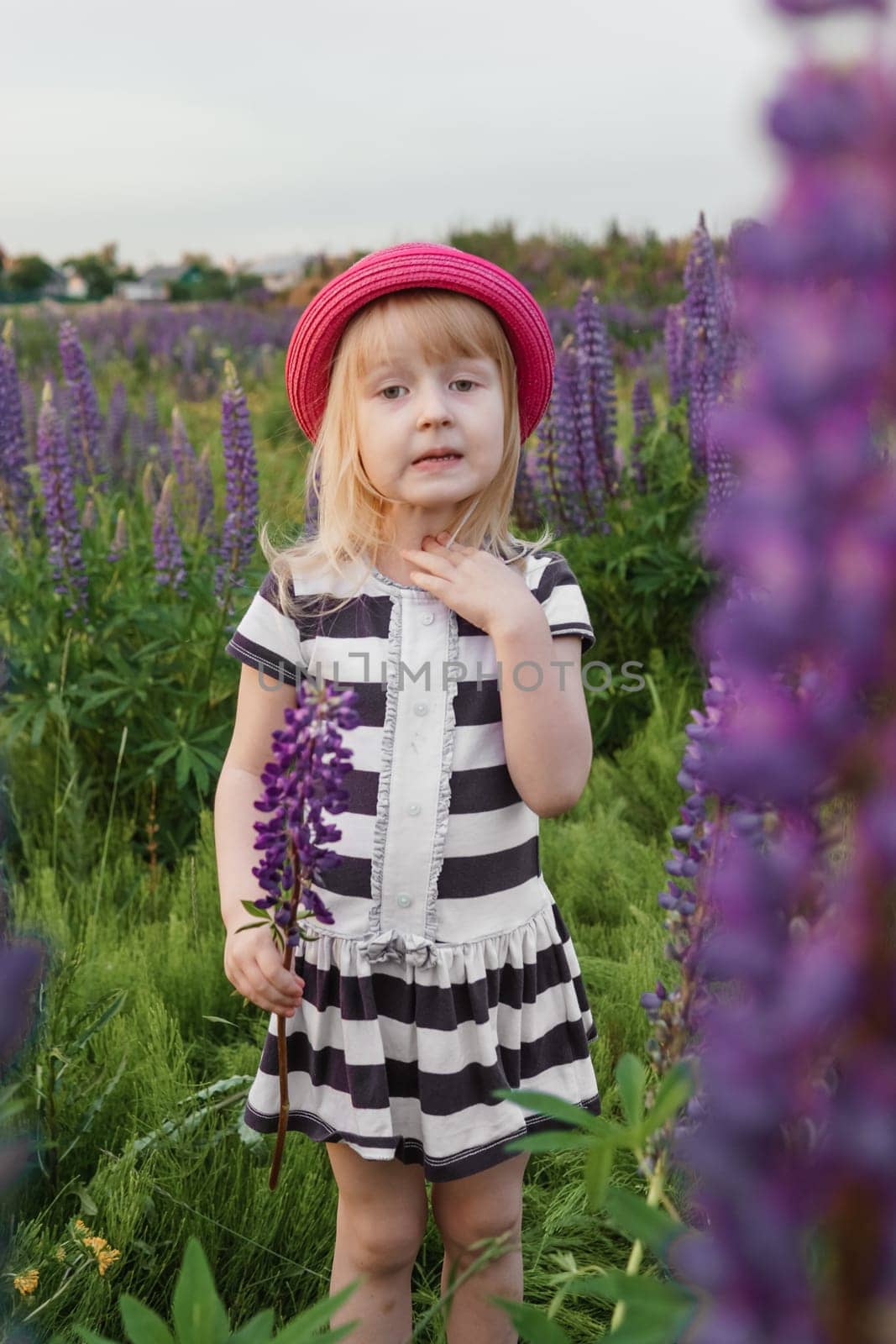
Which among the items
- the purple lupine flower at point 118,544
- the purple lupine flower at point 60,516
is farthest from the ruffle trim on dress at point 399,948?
the purple lupine flower at point 118,544

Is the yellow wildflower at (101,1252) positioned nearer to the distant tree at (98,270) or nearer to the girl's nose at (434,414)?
the girl's nose at (434,414)

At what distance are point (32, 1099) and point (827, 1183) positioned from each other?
1793 millimetres

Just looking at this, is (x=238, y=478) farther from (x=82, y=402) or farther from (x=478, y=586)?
(x=478, y=586)

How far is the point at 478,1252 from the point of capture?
1809 millimetres

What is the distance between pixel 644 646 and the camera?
4445mm

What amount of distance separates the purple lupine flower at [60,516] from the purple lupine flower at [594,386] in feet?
5.94

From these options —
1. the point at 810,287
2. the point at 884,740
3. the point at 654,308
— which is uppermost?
the point at 654,308

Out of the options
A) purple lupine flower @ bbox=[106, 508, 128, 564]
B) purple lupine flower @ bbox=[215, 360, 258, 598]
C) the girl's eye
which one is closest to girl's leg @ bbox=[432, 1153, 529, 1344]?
the girl's eye

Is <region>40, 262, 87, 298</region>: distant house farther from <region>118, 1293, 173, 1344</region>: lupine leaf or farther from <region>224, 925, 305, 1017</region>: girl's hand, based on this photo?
<region>118, 1293, 173, 1344</region>: lupine leaf

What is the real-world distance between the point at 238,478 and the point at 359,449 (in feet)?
5.80

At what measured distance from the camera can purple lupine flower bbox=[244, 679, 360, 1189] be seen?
140 centimetres

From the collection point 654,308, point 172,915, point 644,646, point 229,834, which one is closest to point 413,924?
point 229,834

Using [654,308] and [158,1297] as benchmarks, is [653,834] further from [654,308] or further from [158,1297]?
[654,308]

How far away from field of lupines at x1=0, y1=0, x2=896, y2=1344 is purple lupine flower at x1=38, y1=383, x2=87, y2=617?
12 millimetres
